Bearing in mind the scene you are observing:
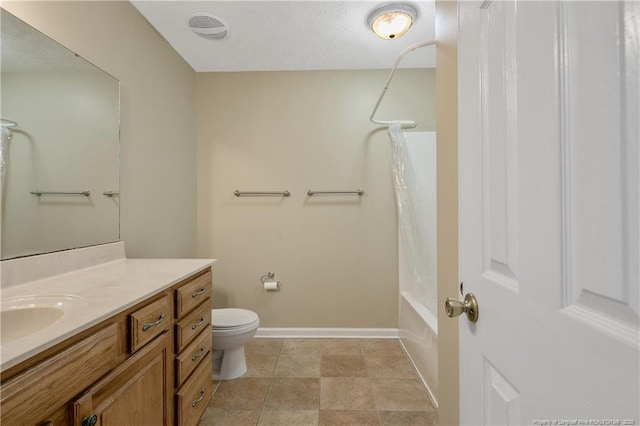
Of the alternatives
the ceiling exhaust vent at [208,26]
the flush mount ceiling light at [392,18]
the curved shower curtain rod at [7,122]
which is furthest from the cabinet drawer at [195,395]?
the flush mount ceiling light at [392,18]

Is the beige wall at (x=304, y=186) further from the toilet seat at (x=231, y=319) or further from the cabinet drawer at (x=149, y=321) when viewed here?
the cabinet drawer at (x=149, y=321)

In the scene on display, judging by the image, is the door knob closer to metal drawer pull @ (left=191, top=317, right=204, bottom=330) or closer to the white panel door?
the white panel door

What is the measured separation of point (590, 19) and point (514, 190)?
267mm

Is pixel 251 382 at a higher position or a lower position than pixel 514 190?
lower

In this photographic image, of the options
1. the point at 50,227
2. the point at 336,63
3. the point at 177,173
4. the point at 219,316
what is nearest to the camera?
the point at 50,227

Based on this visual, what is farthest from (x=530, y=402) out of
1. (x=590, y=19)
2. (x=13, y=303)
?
(x=13, y=303)

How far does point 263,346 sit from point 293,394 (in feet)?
2.26

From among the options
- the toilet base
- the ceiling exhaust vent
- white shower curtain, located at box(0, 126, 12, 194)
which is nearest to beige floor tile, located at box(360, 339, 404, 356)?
the toilet base

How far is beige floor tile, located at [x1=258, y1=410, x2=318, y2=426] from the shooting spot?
1.45m

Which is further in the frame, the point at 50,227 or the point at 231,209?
the point at 231,209

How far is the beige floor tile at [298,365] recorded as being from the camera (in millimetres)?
1896

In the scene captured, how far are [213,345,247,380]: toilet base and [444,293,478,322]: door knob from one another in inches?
66.9

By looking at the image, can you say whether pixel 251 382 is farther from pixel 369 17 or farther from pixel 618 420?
pixel 369 17

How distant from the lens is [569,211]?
39 centimetres
